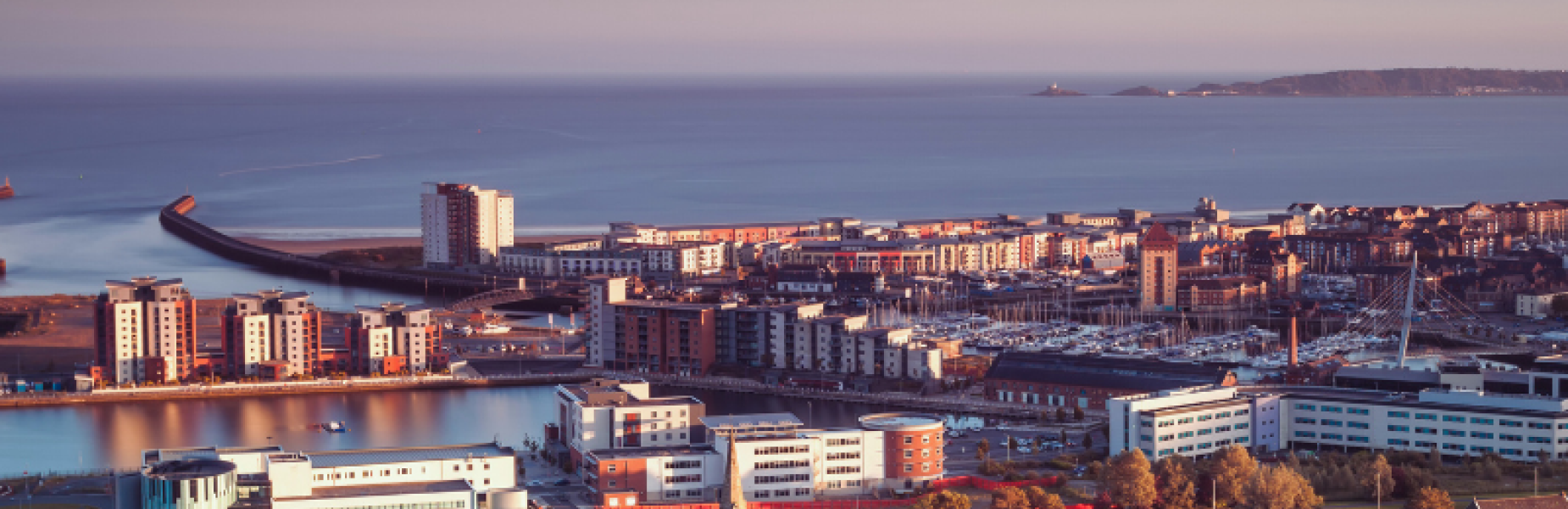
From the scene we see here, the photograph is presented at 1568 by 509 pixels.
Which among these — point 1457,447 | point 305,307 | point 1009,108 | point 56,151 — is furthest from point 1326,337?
point 1009,108

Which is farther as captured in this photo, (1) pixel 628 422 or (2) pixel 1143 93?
(2) pixel 1143 93

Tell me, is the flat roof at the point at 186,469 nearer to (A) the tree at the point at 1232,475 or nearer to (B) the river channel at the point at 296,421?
(B) the river channel at the point at 296,421

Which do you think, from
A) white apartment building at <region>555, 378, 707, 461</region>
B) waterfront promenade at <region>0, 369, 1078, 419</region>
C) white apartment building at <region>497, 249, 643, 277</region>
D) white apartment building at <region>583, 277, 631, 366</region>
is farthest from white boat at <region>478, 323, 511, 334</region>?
white apartment building at <region>555, 378, 707, 461</region>

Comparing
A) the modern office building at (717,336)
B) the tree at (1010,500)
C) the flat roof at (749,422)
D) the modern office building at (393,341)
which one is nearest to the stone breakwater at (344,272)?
the modern office building at (717,336)

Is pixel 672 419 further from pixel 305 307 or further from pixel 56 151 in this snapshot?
pixel 56 151

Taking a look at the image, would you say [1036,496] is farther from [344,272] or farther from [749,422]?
[344,272]

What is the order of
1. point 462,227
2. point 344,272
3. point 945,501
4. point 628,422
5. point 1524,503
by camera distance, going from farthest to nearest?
point 462,227, point 344,272, point 628,422, point 945,501, point 1524,503

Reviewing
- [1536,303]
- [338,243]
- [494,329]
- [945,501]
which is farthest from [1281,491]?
[338,243]

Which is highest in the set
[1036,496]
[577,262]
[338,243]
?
[338,243]
